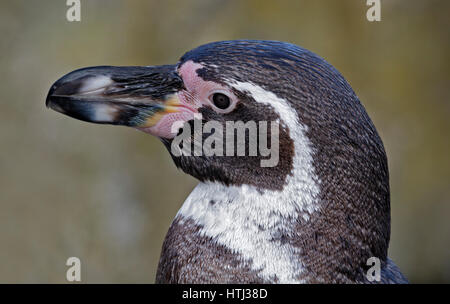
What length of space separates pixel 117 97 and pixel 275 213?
59cm

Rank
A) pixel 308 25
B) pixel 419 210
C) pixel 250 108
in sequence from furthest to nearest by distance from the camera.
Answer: pixel 419 210, pixel 308 25, pixel 250 108

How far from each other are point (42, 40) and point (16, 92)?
1.35 ft

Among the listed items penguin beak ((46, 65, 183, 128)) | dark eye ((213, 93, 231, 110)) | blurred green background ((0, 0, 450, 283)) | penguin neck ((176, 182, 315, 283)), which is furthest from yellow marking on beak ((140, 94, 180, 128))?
blurred green background ((0, 0, 450, 283))

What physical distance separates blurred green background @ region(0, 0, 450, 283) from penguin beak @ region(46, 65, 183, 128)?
7.76 feet

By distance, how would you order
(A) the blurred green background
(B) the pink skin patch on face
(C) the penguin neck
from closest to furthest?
(C) the penguin neck → (B) the pink skin patch on face → (A) the blurred green background

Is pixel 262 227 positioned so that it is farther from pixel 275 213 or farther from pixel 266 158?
pixel 266 158

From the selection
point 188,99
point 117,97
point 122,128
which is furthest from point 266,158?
point 122,128

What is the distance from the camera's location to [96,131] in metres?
4.29

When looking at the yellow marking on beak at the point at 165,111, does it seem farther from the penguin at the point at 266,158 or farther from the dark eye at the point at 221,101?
the dark eye at the point at 221,101

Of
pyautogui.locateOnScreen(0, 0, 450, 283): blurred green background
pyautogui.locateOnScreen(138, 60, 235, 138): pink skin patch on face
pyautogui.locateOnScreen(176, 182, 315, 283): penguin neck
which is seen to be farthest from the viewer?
pyautogui.locateOnScreen(0, 0, 450, 283): blurred green background

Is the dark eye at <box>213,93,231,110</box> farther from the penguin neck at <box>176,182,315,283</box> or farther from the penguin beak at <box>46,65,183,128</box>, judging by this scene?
the penguin neck at <box>176,182,315,283</box>

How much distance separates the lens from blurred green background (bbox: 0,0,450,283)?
13.9 feet
